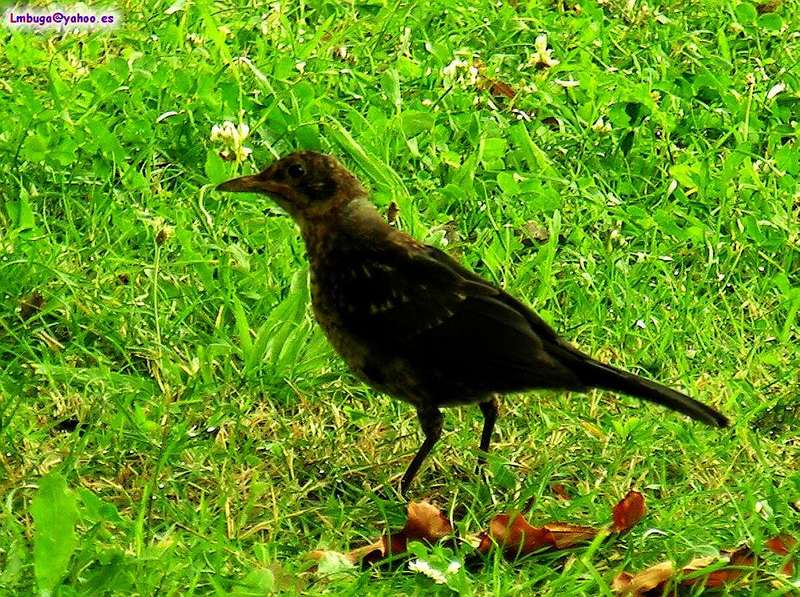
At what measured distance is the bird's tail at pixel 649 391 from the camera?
14.4 feet

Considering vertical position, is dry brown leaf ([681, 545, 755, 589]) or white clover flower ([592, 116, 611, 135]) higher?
white clover flower ([592, 116, 611, 135])

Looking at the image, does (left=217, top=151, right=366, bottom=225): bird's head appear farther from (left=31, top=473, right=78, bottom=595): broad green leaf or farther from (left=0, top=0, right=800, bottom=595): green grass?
(left=31, top=473, right=78, bottom=595): broad green leaf

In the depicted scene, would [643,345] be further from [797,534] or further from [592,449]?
[797,534]

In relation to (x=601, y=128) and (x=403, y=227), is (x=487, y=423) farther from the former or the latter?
(x=601, y=128)

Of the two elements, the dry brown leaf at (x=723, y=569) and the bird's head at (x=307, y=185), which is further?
the bird's head at (x=307, y=185)

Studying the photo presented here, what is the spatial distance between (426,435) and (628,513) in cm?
66

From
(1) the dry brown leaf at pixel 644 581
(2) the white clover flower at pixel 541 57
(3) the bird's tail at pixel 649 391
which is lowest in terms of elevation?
(1) the dry brown leaf at pixel 644 581

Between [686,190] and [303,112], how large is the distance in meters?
1.64

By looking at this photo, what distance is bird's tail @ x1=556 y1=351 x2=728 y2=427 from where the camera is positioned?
173 inches

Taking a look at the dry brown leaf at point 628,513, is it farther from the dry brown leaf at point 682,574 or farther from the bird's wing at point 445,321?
the bird's wing at point 445,321

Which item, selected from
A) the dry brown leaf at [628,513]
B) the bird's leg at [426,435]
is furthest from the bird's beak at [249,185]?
the dry brown leaf at [628,513]

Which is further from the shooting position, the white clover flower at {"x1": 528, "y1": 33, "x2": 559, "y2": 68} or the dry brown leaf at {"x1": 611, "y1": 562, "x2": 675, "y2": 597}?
the white clover flower at {"x1": 528, "y1": 33, "x2": 559, "y2": 68}

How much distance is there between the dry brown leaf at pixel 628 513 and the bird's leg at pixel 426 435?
0.60 meters

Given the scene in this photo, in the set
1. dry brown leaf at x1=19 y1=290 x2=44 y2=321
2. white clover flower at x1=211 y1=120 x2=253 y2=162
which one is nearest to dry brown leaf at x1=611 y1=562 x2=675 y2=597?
dry brown leaf at x1=19 y1=290 x2=44 y2=321
